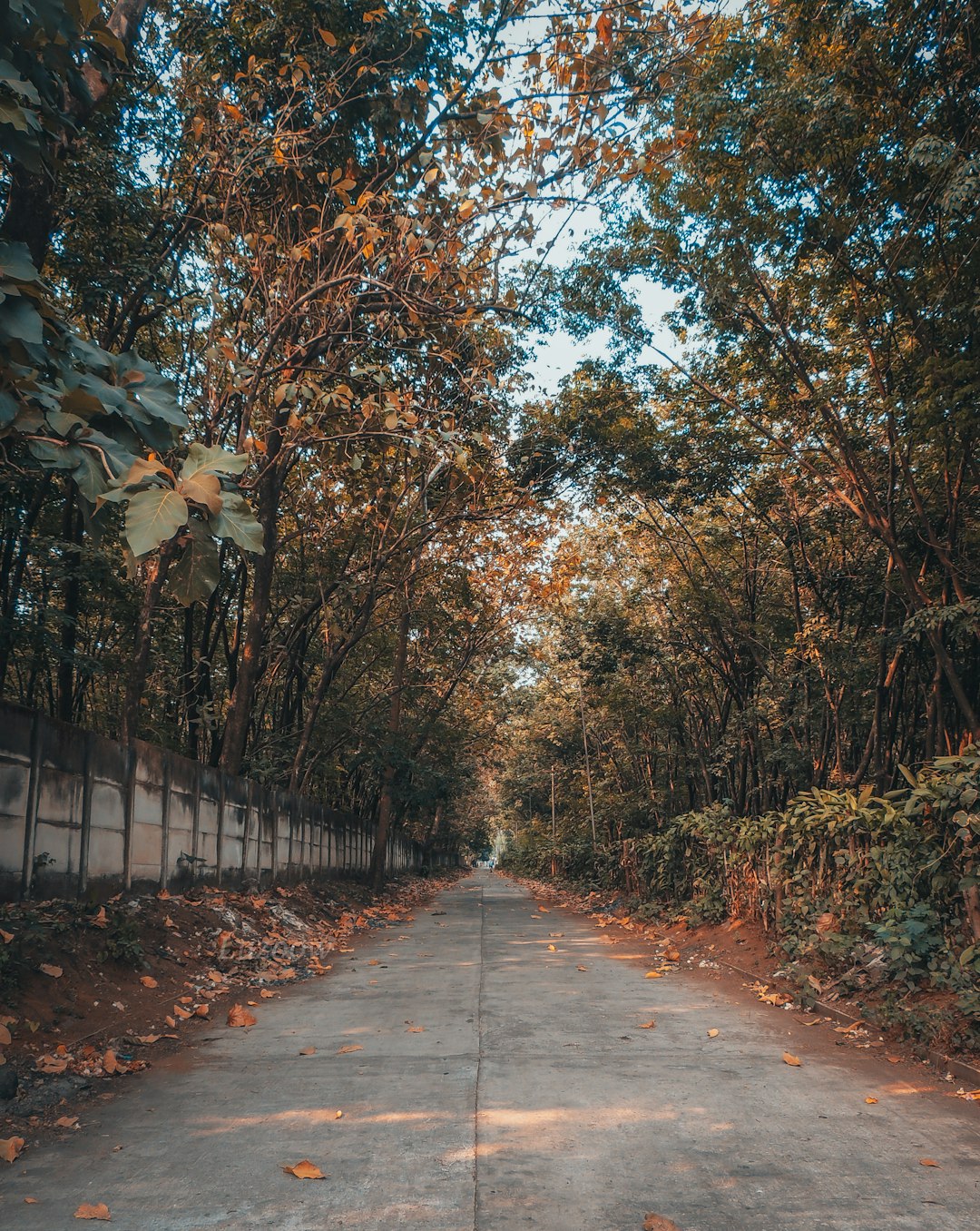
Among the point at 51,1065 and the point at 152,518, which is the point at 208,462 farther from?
the point at 51,1065

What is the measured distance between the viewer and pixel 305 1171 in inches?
132

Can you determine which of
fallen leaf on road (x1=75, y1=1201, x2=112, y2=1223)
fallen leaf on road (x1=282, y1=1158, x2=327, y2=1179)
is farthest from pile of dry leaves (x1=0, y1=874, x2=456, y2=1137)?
fallen leaf on road (x1=282, y1=1158, x2=327, y2=1179)

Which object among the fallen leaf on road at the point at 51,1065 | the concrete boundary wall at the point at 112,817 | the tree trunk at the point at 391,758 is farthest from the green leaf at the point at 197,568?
the tree trunk at the point at 391,758

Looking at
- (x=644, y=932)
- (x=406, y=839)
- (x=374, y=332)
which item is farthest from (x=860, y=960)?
(x=406, y=839)

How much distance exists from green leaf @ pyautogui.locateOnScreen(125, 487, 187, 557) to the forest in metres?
0.01

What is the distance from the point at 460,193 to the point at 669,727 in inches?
539

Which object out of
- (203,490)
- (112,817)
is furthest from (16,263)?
(112,817)

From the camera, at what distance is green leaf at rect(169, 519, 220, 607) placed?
2900mm

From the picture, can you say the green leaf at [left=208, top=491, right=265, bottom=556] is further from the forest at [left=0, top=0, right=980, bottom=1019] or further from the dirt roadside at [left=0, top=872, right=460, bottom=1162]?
the dirt roadside at [left=0, top=872, right=460, bottom=1162]

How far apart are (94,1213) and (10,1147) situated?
2.56 feet

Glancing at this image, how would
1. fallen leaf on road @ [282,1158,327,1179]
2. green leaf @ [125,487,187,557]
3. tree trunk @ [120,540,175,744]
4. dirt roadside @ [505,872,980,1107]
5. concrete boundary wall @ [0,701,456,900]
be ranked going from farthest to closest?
tree trunk @ [120,540,175,744]
concrete boundary wall @ [0,701,456,900]
dirt roadside @ [505,872,980,1107]
fallen leaf on road @ [282,1158,327,1179]
green leaf @ [125,487,187,557]

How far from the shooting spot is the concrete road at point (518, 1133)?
308 centimetres

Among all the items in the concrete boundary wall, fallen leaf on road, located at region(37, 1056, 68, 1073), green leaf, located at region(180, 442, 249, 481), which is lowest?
fallen leaf on road, located at region(37, 1056, 68, 1073)

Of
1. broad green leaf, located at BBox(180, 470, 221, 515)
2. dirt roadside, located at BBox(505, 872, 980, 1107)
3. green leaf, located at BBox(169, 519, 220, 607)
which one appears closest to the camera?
broad green leaf, located at BBox(180, 470, 221, 515)
